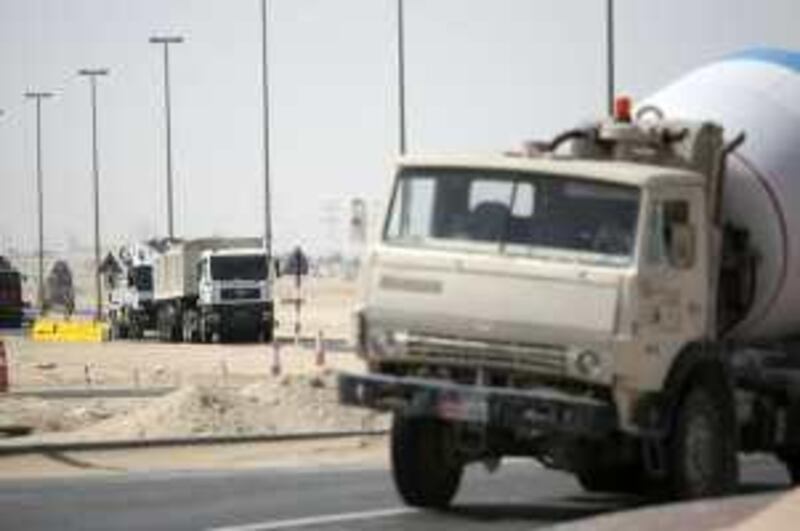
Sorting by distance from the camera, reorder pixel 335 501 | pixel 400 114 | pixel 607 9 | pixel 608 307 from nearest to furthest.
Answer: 1. pixel 608 307
2. pixel 335 501
3. pixel 607 9
4. pixel 400 114

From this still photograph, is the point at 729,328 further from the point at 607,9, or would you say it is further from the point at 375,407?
the point at 607,9

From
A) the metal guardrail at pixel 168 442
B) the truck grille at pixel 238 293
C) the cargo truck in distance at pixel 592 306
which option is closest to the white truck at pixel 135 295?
the truck grille at pixel 238 293

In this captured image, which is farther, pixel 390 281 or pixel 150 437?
pixel 150 437

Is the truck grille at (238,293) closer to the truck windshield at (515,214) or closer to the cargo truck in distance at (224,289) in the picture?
the cargo truck in distance at (224,289)

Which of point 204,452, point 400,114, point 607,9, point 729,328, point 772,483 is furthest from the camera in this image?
point 400,114

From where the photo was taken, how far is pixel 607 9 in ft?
153

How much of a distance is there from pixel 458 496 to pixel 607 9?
28710mm

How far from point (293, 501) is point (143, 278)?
66.9 metres

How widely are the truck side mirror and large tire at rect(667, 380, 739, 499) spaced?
38.9 inches

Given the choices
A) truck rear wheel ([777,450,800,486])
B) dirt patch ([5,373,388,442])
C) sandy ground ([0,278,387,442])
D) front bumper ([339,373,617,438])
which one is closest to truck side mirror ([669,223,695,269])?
front bumper ([339,373,617,438])

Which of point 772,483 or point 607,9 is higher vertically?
point 607,9

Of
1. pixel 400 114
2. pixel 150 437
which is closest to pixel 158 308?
pixel 400 114

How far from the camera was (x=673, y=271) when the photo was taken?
53.4 ft

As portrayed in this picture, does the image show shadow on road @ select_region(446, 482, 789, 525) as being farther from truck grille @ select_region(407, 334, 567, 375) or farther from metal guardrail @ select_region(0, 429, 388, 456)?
metal guardrail @ select_region(0, 429, 388, 456)
